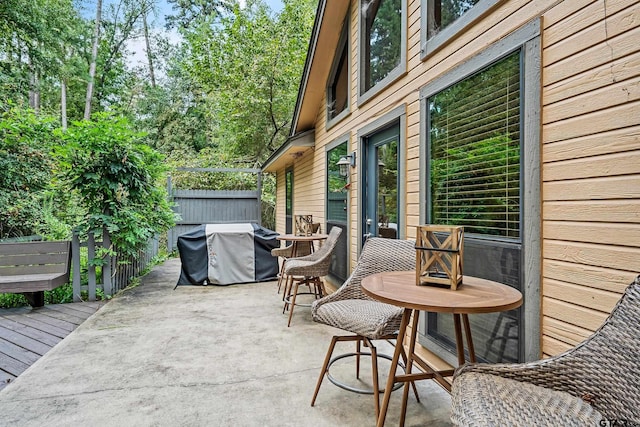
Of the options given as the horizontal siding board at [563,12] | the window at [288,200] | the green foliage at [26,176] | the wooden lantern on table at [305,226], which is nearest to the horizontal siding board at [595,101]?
the horizontal siding board at [563,12]

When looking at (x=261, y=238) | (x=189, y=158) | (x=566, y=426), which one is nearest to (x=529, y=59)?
(x=566, y=426)

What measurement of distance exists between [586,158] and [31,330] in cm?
467

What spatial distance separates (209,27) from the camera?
14664 millimetres

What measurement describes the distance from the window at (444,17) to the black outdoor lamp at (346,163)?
5.45 ft

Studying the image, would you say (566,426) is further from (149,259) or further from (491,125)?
(149,259)

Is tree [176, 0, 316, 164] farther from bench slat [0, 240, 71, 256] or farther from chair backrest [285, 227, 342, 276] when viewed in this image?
chair backrest [285, 227, 342, 276]

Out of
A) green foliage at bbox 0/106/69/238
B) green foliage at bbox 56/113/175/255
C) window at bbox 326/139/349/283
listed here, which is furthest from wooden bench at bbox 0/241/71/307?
window at bbox 326/139/349/283

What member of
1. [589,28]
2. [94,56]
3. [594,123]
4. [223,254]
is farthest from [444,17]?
[94,56]

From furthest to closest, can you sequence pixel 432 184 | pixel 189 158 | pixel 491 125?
1. pixel 189 158
2. pixel 432 184
3. pixel 491 125

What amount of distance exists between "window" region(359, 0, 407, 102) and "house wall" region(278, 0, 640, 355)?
4.58 ft

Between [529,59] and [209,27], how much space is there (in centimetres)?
1553

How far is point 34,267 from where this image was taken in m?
4.38

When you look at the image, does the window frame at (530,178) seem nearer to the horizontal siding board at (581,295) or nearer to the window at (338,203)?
the horizontal siding board at (581,295)

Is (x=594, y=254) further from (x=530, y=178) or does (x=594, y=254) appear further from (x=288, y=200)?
(x=288, y=200)
